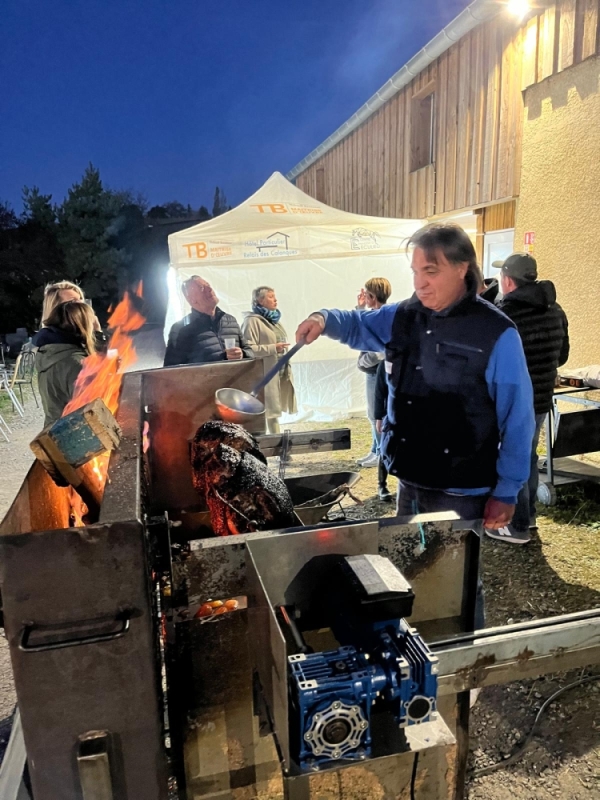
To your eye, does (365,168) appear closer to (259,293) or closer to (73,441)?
(259,293)

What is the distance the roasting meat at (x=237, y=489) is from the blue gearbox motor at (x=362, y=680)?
86cm

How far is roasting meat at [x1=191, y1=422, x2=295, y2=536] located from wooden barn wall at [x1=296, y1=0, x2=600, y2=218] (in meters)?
6.37

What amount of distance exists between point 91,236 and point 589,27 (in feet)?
81.5

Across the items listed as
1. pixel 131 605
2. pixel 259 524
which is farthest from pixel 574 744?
pixel 131 605

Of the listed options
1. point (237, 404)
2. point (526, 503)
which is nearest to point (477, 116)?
point (526, 503)

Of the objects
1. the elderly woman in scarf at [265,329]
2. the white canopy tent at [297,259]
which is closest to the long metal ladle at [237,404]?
the elderly woman in scarf at [265,329]

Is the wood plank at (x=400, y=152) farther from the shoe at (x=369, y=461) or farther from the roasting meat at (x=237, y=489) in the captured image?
the roasting meat at (x=237, y=489)

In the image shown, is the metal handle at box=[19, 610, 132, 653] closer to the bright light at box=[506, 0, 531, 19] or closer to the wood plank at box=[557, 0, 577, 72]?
the wood plank at box=[557, 0, 577, 72]

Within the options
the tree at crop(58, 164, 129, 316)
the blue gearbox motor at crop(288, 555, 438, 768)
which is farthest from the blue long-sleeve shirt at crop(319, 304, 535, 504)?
the tree at crop(58, 164, 129, 316)

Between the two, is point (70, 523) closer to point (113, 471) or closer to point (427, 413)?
point (113, 471)

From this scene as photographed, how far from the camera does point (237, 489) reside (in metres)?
2.15

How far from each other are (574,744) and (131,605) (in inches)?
95.1

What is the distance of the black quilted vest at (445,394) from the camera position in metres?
2.14

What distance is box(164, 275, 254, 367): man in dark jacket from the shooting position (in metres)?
5.36
